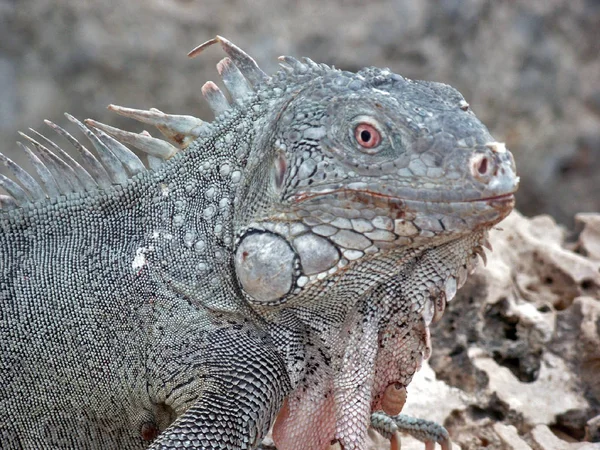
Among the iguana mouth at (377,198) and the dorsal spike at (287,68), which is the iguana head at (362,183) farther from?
the dorsal spike at (287,68)

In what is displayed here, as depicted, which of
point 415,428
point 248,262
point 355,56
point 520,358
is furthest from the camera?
point 355,56

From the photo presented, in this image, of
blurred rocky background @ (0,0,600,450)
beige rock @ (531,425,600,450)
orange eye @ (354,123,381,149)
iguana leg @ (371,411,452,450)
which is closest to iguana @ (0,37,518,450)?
orange eye @ (354,123,381,149)

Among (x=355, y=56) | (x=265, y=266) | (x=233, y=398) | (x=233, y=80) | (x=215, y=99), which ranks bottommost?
(x=233, y=398)

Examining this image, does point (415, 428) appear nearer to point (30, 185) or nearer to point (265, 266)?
point (265, 266)

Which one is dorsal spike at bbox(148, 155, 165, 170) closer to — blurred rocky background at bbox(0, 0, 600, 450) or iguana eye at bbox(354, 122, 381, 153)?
iguana eye at bbox(354, 122, 381, 153)

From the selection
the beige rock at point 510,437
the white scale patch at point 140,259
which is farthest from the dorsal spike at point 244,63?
the beige rock at point 510,437

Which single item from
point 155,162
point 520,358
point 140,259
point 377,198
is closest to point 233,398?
point 140,259
